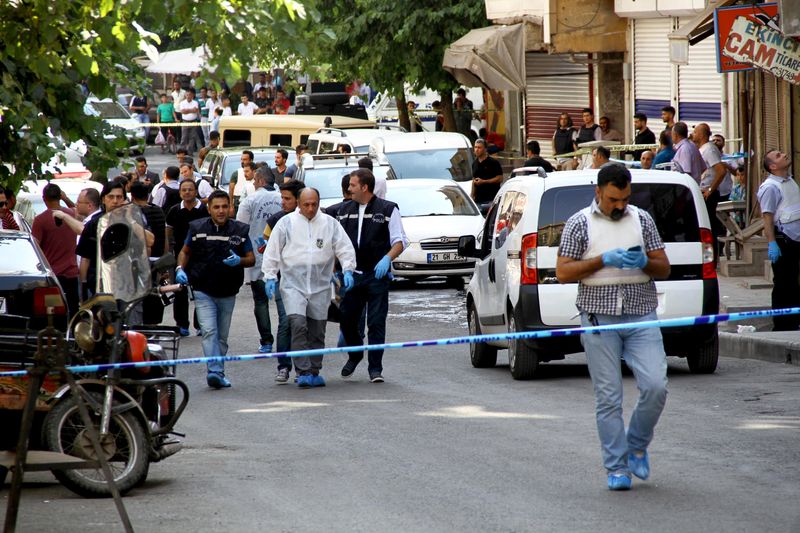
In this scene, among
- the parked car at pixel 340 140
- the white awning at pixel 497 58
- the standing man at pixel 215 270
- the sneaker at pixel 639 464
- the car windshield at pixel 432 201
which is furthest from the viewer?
the white awning at pixel 497 58

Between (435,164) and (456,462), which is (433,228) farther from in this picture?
(456,462)

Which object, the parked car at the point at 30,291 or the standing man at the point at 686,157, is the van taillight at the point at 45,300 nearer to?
the parked car at the point at 30,291

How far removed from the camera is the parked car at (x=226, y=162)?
92.1 ft

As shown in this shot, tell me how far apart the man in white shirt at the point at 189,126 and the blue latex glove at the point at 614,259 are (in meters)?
40.2

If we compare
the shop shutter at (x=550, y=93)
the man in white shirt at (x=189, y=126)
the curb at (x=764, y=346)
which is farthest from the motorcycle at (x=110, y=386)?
the man in white shirt at (x=189, y=126)

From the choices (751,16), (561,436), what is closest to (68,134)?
(561,436)

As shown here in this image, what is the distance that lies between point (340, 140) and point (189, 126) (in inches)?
754

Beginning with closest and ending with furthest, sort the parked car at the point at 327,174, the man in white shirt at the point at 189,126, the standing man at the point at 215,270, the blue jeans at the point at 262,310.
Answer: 1. the standing man at the point at 215,270
2. the blue jeans at the point at 262,310
3. the parked car at the point at 327,174
4. the man in white shirt at the point at 189,126

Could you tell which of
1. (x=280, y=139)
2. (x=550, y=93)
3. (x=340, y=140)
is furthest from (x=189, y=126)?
(x=340, y=140)

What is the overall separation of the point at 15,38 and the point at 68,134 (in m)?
1.59

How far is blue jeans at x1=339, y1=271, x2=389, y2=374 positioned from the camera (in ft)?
44.3

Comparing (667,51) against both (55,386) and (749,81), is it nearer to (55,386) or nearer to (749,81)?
(749,81)

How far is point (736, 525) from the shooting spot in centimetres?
718

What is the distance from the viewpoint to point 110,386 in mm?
7949
